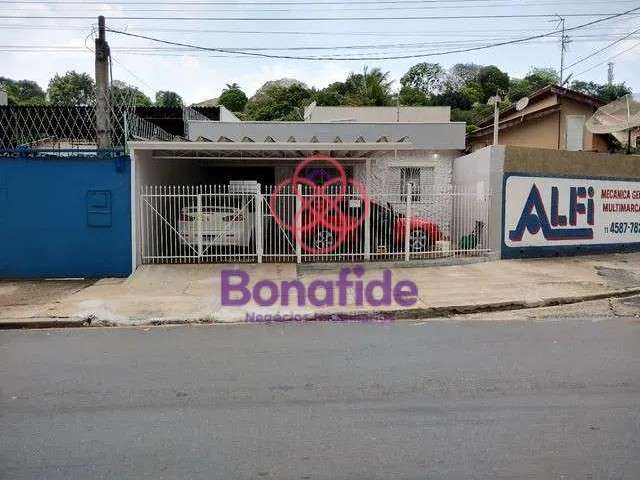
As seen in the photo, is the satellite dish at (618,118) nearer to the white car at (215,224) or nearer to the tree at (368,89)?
the white car at (215,224)

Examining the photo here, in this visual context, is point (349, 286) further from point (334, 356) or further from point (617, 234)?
point (617, 234)

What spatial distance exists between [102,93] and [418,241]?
25.4ft

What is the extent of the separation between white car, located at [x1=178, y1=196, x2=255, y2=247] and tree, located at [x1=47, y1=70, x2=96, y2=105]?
3101 centimetres

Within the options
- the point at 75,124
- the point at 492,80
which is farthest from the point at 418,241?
the point at 492,80

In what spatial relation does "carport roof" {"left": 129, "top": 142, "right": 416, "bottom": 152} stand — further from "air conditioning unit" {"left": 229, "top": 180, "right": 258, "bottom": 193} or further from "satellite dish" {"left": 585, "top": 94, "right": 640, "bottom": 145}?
"satellite dish" {"left": 585, "top": 94, "right": 640, "bottom": 145}

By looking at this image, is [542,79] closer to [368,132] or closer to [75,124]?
[368,132]

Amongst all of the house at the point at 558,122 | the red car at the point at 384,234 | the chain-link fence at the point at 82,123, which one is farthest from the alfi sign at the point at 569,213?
the chain-link fence at the point at 82,123

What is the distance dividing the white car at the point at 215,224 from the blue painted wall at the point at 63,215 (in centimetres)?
131

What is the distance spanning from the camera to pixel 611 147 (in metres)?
22.7

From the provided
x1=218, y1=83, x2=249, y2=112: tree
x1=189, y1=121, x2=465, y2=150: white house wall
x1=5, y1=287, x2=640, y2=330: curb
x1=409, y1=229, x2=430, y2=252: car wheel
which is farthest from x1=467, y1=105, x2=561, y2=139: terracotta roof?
x1=218, y1=83, x2=249, y2=112: tree

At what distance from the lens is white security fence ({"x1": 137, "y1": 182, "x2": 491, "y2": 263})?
12.8m

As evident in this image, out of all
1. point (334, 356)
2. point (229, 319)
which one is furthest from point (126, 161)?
point (334, 356)

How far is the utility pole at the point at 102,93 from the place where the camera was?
12.7 m

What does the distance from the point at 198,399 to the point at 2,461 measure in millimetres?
1562
